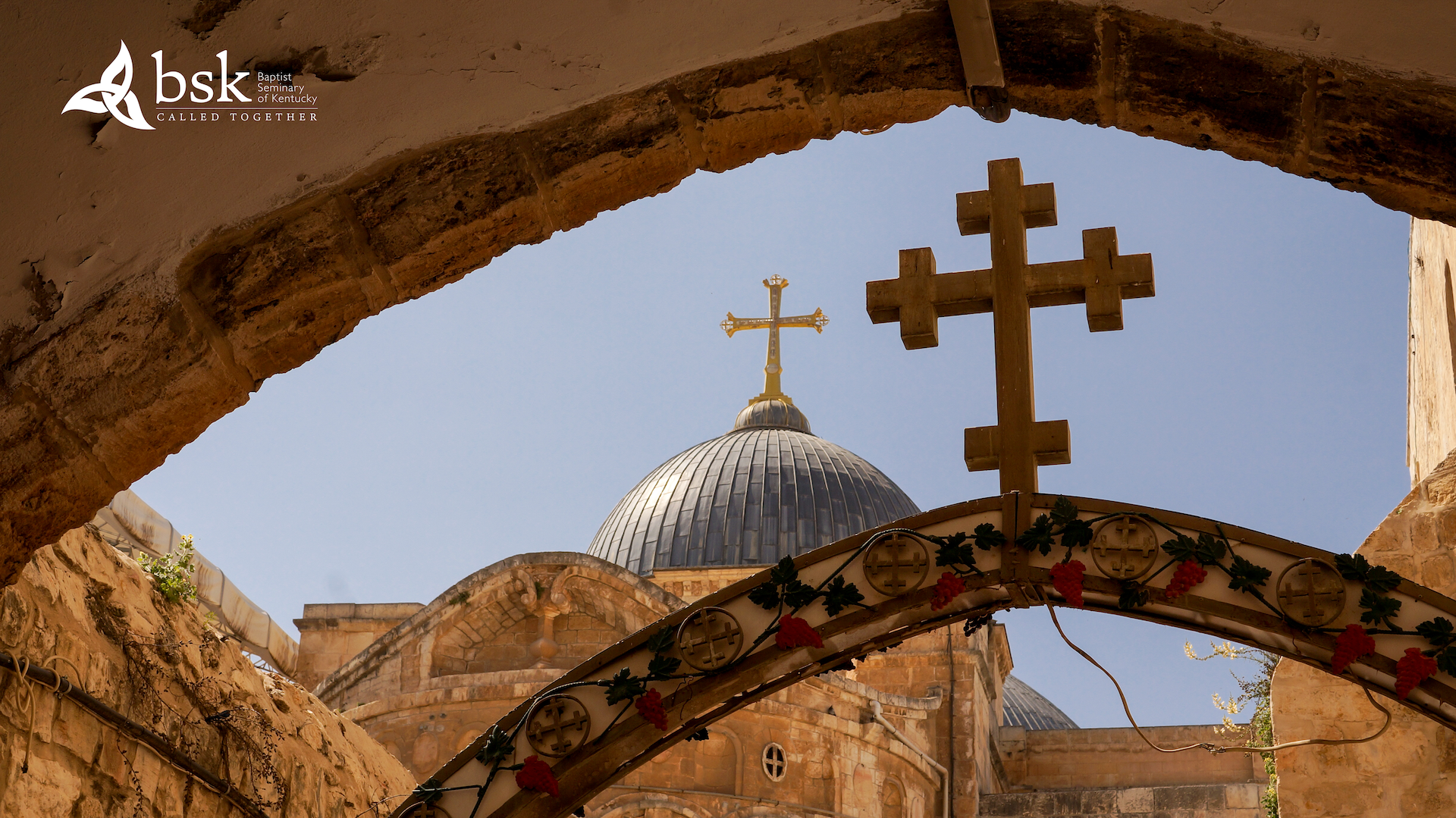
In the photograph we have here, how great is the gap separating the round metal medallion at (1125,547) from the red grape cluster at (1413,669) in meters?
0.58

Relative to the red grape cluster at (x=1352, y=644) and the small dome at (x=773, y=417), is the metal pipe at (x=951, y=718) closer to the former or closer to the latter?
the small dome at (x=773, y=417)

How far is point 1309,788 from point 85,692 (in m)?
5.45

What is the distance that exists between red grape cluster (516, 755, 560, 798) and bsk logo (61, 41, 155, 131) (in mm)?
1744

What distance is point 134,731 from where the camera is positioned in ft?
16.0

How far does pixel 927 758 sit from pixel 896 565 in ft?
48.5

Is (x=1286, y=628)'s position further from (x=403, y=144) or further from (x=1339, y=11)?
(x=403, y=144)

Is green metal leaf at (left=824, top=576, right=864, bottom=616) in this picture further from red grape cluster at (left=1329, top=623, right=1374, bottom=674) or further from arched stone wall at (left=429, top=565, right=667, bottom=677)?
arched stone wall at (left=429, top=565, right=667, bottom=677)

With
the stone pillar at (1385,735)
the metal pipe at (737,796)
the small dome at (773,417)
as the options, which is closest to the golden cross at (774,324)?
the small dome at (773,417)

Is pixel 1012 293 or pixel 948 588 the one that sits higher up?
pixel 1012 293

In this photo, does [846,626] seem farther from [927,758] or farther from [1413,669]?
[927,758]

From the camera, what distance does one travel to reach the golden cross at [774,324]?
1165 inches

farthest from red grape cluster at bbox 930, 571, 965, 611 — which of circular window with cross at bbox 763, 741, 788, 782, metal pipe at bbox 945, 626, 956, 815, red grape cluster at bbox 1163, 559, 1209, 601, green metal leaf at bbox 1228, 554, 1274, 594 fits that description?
metal pipe at bbox 945, 626, 956, 815

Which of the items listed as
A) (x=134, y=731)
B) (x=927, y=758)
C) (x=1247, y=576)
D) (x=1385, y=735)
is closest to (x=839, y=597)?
(x=1247, y=576)

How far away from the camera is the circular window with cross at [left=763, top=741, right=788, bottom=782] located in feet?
52.0
